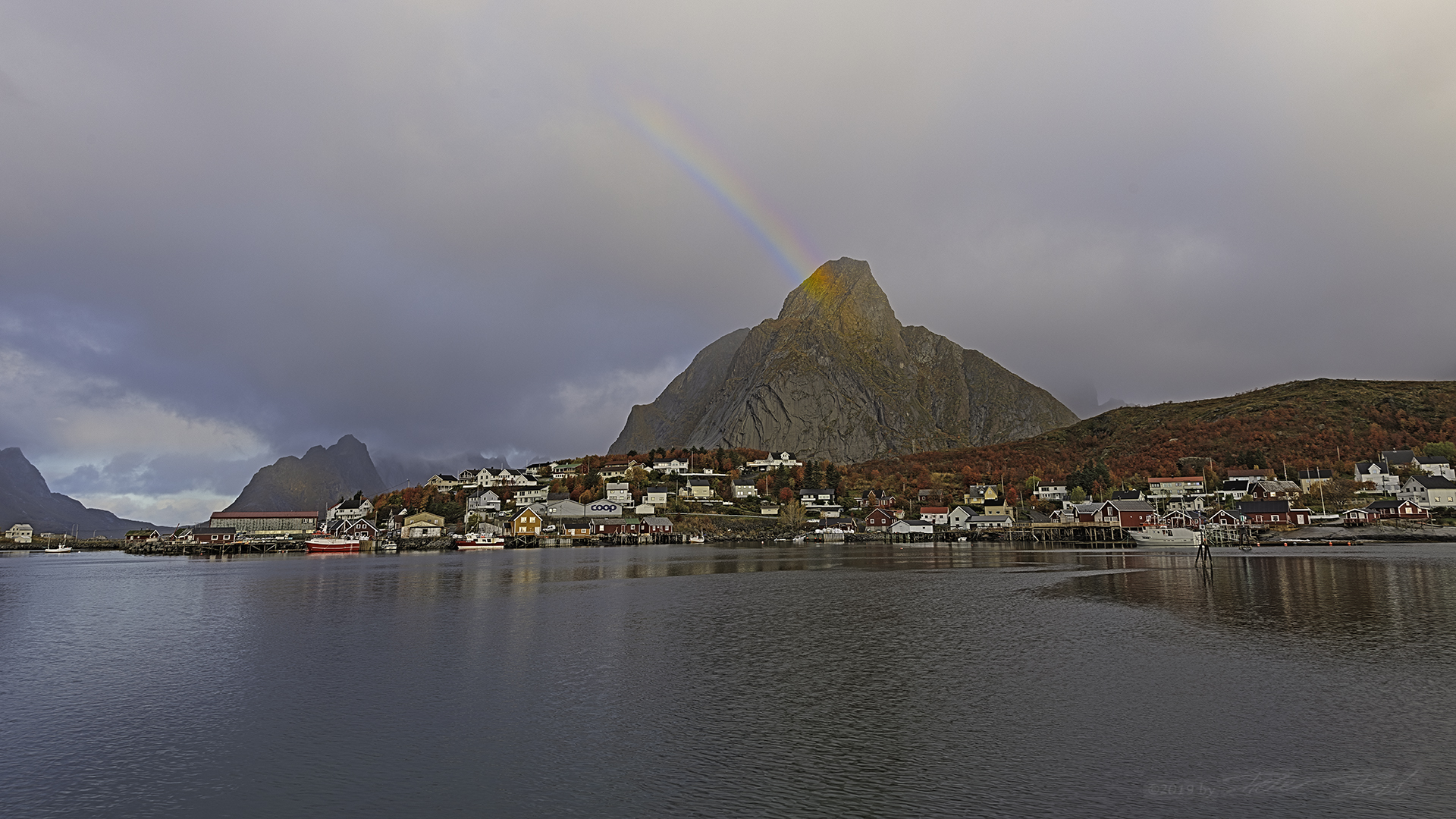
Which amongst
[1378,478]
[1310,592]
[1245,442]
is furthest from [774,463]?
[1310,592]

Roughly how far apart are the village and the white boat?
9.47 feet

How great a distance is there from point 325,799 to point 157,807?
2209 mm

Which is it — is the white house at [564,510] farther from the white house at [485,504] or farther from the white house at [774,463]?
the white house at [774,463]

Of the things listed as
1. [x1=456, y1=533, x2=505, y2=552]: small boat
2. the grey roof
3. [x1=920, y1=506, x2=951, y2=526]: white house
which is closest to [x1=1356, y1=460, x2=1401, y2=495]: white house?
the grey roof

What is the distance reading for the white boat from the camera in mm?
90938

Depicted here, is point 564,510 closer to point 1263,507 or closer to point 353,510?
point 353,510

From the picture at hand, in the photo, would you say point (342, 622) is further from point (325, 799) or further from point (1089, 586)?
point (1089, 586)

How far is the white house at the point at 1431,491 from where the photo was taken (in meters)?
98.1

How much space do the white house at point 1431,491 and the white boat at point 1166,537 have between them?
31590 millimetres

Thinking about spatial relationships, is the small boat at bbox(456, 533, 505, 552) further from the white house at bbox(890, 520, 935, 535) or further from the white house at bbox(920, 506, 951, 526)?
the white house at bbox(920, 506, 951, 526)

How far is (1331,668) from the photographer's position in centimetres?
1850

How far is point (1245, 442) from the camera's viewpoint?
518 ft

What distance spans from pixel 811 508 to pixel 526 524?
54.4m

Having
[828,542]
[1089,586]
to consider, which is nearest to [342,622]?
[1089,586]
